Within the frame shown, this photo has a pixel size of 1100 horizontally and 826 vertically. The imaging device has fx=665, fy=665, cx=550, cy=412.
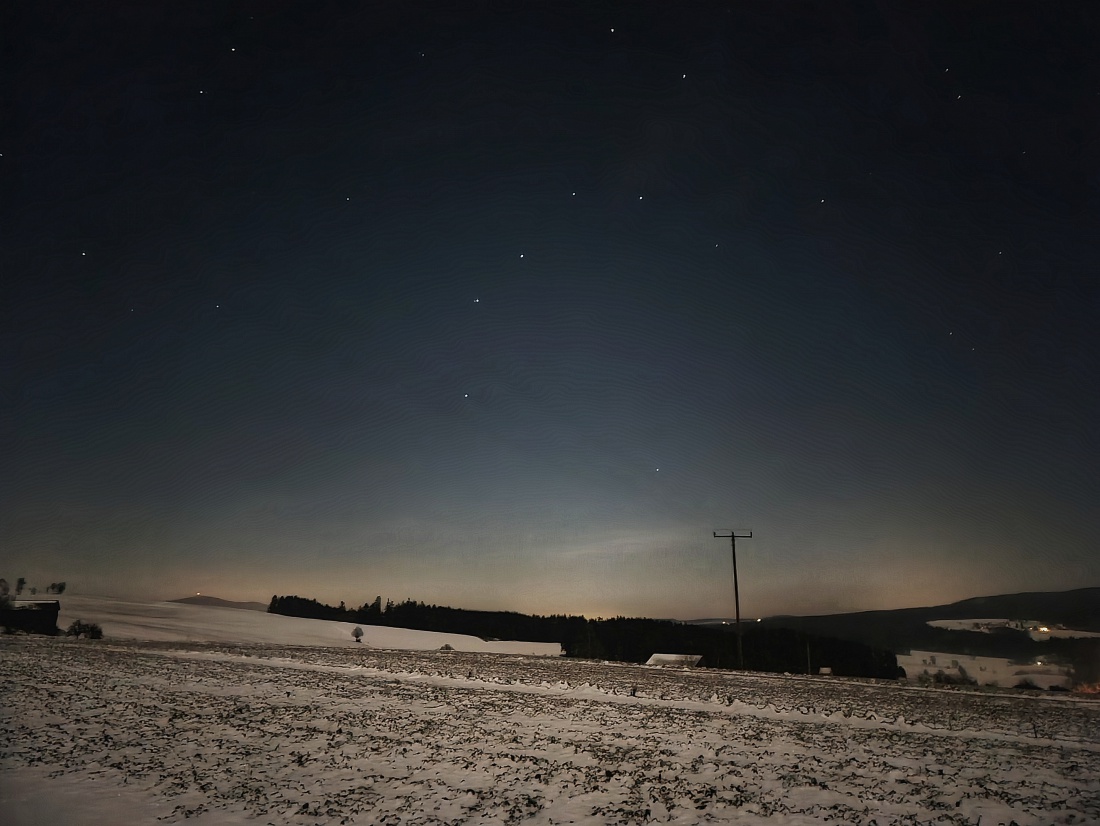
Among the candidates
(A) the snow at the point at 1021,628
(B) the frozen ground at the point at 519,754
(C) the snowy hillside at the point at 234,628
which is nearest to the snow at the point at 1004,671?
(A) the snow at the point at 1021,628

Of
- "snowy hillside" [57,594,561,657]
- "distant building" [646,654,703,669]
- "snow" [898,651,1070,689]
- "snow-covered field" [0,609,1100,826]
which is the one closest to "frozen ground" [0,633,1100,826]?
"snow-covered field" [0,609,1100,826]

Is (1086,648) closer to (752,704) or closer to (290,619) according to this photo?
(752,704)

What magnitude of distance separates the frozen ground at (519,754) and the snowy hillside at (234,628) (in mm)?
36705

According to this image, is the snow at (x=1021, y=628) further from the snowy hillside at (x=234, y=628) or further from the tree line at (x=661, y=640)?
the snowy hillside at (x=234, y=628)

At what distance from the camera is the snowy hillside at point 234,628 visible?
58562 millimetres

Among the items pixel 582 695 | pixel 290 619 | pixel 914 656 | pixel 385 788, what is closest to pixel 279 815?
pixel 385 788

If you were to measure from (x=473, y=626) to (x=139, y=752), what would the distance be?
3447 inches

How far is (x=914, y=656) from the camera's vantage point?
7150cm

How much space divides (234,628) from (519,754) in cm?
6763

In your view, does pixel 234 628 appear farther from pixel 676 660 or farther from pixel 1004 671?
pixel 1004 671

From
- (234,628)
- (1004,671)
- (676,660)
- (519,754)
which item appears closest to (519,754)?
(519,754)

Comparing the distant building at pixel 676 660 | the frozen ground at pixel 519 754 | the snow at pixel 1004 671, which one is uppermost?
the frozen ground at pixel 519 754

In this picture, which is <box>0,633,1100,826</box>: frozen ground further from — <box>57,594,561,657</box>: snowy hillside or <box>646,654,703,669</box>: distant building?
<box>57,594,561,657</box>: snowy hillside

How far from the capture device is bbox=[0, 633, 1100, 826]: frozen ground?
1069 cm
